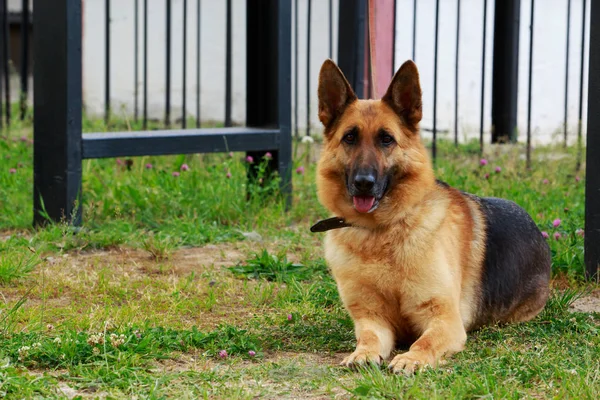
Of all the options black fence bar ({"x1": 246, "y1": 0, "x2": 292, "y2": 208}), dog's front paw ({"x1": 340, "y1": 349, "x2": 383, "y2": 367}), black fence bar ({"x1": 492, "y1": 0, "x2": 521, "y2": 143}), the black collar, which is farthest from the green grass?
black fence bar ({"x1": 492, "y1": 0, "x2": 521, "y2": 143})

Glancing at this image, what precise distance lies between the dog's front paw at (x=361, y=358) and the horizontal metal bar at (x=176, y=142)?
2.97m

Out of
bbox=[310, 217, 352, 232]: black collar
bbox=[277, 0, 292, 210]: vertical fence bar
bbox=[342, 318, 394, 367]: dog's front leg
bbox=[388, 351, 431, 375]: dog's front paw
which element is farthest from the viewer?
bbox=[277, 0, 292, 210]: vertical fence bar

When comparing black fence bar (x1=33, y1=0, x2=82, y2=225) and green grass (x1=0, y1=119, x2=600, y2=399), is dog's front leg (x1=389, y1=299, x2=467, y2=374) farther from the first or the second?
black fence bar (x1=33, y1=0, x2=82, y2=225)

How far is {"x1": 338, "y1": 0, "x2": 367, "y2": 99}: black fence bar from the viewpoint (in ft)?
23.8

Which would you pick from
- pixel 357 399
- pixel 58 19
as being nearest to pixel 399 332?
pixel 357 399

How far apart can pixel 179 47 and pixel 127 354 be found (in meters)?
9.15

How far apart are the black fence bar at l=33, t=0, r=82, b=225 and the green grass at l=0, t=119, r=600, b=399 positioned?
27 centimetres

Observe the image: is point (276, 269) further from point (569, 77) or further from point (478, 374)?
point (569, 77)

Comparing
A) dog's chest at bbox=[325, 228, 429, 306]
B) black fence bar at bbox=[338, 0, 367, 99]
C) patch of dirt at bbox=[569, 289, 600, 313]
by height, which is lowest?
patch of dirt at bbox=[569, 289, 600, 313]

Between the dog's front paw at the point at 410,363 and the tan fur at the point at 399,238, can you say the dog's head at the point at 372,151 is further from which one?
the dog's front paw at the point at 410,363

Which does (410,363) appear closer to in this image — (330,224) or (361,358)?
(361,358)

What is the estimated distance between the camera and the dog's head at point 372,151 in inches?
153

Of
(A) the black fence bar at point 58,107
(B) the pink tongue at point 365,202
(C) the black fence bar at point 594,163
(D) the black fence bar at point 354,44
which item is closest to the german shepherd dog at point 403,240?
(B) the pink tongue at point 365,202

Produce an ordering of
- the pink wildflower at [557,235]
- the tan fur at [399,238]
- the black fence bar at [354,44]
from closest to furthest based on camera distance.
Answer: the tan fur at [399,238] < the pink wildflower at [557,235] < the black fence bar at [354,44]
